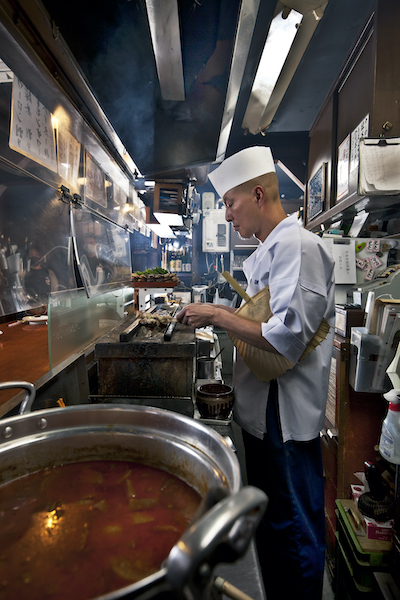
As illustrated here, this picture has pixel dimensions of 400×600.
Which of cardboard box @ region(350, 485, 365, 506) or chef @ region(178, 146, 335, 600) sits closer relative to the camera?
chef @ region(178, 146, 335, 600)

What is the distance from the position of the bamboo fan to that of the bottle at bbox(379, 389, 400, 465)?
52 centimetres

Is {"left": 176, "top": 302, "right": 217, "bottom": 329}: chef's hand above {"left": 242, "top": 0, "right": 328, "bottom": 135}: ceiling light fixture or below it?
below

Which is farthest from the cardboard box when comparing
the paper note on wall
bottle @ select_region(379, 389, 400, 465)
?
the paper note on wall

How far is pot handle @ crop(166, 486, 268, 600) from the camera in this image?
0.36m

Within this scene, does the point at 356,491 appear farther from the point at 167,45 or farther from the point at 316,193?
the point at 316,193

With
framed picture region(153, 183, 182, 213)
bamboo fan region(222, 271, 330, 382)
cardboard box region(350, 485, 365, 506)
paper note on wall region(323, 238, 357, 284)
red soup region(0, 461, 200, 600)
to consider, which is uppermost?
framed picture region(153, 183, 182, 213)

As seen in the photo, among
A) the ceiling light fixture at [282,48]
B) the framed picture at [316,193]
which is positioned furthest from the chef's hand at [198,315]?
the framed picture at [316,193]

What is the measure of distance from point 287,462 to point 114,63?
8.22ft

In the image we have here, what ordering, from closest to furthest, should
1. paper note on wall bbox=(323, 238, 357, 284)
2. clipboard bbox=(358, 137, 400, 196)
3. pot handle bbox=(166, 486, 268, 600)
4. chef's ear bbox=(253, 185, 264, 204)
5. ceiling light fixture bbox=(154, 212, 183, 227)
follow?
pot handle bbox=(166, 486, 268, 600)
chef's ear bbox=(253, 185, 264, 204)
clipboard bbox=(358, 137, 400, 196)
paper note on wall bbox=(323, 238, 357, 284)
ceiling light fixture bbox=(154, 212, 183, 227)

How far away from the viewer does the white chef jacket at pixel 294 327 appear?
1.54m

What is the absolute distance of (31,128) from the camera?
2127mm

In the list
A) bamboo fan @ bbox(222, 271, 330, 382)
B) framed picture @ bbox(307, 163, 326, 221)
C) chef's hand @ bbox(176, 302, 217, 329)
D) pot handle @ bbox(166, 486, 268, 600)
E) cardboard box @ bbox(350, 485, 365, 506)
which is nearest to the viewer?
pot handle @ bbox(166, 486, 268, 600)

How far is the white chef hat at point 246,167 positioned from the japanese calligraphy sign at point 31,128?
133 cm

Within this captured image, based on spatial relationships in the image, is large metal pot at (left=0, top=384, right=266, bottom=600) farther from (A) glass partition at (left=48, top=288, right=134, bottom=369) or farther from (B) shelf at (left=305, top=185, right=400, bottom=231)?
(B) shelf at (left=305, top=185, right=400, bottom=231)
